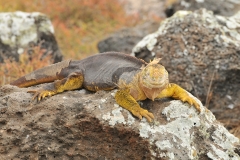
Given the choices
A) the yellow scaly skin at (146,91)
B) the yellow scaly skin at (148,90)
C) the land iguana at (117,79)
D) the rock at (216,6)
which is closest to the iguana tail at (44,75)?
the land iguana at (117,79)

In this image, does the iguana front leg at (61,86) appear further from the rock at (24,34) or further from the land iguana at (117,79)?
the rock at (24,34)

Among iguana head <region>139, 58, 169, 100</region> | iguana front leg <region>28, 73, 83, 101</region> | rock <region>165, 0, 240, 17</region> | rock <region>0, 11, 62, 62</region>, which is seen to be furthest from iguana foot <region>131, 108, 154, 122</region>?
rock <region>165, 0, 240, 17</region>

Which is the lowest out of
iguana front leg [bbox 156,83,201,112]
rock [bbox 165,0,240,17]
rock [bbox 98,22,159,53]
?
rock [bbox 98,22,159,53]

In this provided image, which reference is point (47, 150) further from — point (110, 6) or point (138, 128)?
point (110, 6)

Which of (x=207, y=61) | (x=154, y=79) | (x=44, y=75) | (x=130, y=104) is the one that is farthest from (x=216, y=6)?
(x=154, y=79)

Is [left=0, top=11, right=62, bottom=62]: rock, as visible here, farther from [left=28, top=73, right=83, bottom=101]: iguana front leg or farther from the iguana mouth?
the iguana mouth

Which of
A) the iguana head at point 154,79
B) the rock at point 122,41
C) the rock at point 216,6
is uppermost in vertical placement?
the iguana head at point 154,79
